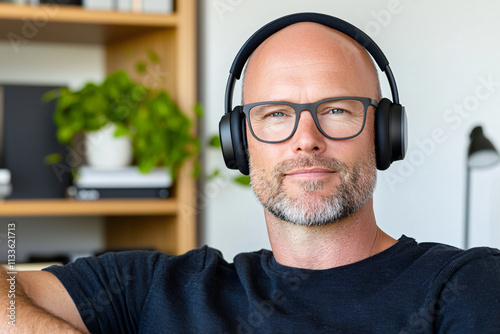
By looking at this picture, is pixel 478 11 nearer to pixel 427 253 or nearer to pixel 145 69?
pixel 145 69

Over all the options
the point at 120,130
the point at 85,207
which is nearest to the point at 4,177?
the point at 85,207

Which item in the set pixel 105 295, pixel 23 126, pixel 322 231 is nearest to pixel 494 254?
pixel 322 231

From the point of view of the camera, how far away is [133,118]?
5.87 feet

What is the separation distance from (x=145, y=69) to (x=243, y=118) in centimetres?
90

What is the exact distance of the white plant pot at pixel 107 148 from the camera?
5.93 feet

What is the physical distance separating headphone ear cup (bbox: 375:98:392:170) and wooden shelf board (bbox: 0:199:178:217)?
0.89 meters

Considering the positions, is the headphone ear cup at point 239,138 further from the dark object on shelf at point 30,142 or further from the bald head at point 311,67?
the dark object on shelf at point 30,142

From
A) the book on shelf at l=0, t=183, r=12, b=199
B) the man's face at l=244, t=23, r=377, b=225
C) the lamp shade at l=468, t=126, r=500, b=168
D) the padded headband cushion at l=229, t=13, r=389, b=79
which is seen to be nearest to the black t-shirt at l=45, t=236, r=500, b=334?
the man's face at l=244, t=23, r=377, b=225

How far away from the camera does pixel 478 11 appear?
6.48ft

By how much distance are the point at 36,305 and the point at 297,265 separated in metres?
0.43

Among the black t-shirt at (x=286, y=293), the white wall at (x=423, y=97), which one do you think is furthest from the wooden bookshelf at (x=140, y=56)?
the black t-shirt at (x=286, y=293)

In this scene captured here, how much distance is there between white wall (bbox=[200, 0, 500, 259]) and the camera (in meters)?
1.93

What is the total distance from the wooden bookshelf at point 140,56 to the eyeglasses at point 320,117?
77 cm

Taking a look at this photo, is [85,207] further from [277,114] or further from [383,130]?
[383,130]
